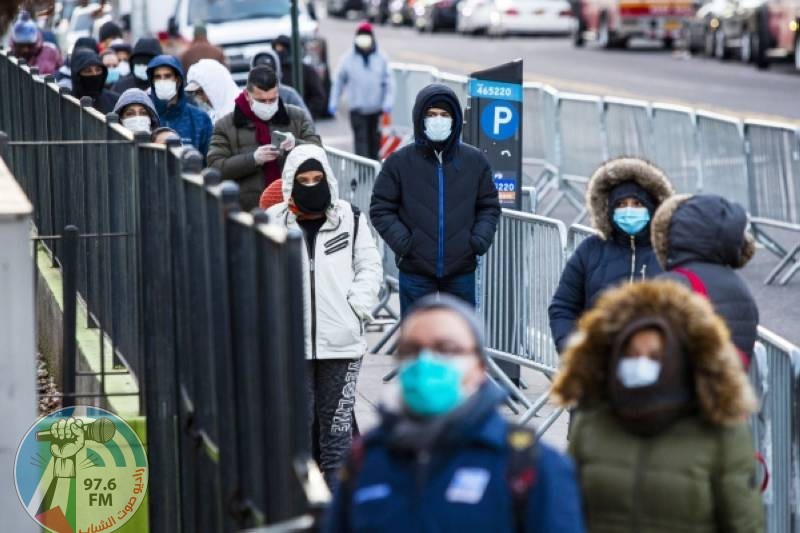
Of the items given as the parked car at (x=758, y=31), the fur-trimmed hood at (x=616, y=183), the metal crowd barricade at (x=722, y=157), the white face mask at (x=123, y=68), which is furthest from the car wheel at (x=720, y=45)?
the fur-trimmed hood at (x=616, y=183)

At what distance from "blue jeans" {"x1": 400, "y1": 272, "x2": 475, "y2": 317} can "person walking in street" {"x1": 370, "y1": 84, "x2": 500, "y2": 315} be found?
0.06 metres

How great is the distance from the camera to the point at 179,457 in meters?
6.86

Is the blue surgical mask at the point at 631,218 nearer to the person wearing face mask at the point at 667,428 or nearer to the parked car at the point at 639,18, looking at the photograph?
the person wearing face mask at the point at 667,428

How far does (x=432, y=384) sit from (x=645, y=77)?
33.4 metres

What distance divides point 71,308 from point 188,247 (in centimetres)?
138

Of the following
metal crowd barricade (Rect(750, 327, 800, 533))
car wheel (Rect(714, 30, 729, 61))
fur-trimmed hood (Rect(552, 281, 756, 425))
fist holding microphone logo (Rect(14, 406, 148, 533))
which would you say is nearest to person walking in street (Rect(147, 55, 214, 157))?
fist holding microphone logo (Rect(14, 406, 148, 533))

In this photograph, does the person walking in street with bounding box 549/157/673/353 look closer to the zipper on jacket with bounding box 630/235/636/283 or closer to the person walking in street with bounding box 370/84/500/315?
the zipper on jacket with bounding box 630/235/636/283

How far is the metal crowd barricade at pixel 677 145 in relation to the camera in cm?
1675

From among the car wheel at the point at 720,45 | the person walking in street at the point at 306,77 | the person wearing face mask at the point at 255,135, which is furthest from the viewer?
the car wheel at the point at 720,45

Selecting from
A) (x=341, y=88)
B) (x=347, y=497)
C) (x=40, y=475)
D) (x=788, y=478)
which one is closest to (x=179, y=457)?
(x=40, y=475)

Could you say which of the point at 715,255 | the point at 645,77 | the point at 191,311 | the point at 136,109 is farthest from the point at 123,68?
the point at 645,77

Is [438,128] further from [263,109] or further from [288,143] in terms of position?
[263,109]

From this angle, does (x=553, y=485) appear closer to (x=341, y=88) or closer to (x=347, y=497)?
(x=347, y=497)

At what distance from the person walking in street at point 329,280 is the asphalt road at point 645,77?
5.33 metres
